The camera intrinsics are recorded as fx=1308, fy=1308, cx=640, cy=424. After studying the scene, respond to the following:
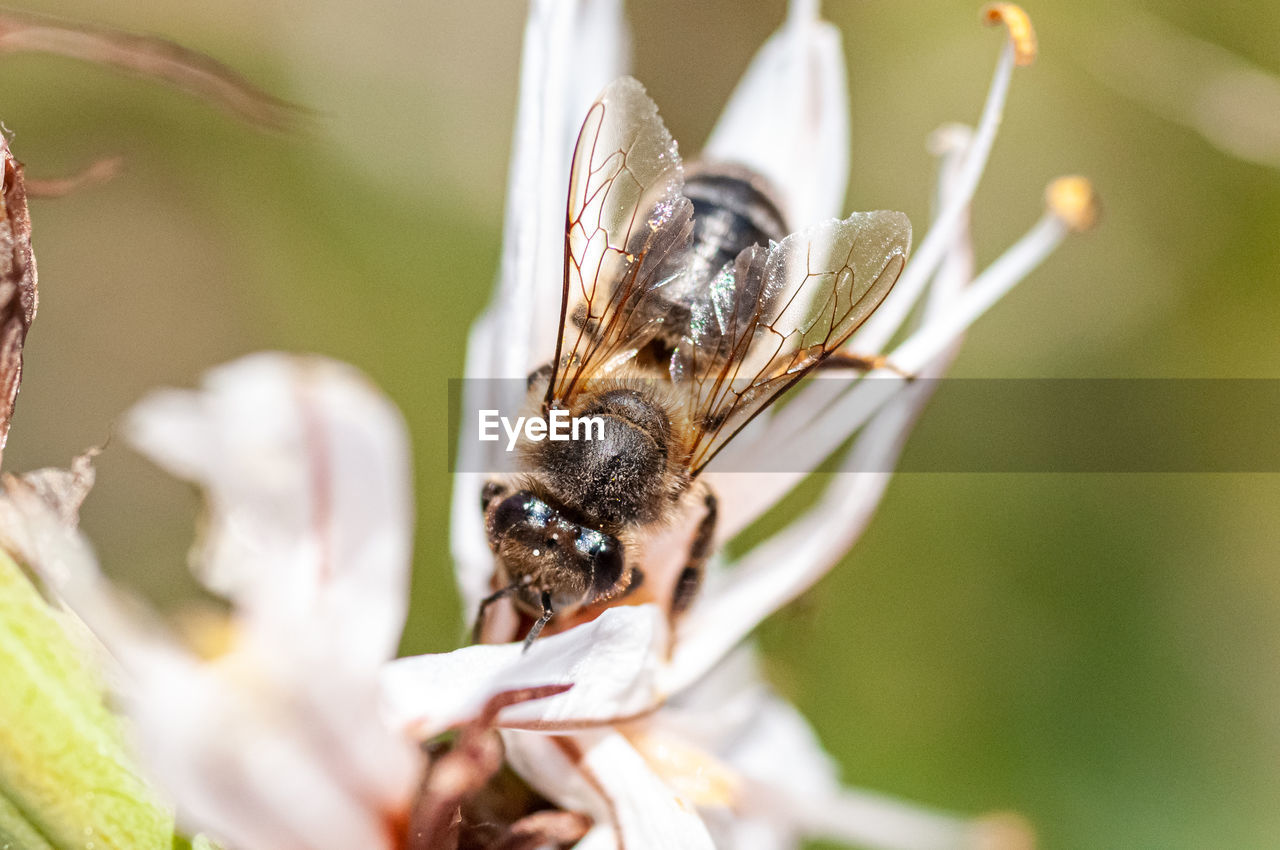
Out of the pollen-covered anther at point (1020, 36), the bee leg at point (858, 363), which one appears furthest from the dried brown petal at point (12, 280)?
the pollen-covered anther at point (1020, 36)

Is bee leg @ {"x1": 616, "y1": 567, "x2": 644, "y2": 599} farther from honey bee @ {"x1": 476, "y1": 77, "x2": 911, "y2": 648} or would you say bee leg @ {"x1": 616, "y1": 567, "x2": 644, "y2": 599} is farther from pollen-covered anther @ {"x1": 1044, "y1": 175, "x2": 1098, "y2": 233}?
pollen-covered anther @ {"x1": 1044, "y1": 175, "x2": 1098, "y2": 233}

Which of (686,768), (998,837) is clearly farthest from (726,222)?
(998,837)

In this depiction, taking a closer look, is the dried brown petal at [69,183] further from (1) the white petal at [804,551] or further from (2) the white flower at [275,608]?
(1) the white petal at [804,551]

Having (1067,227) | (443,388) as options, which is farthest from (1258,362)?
(443,388)

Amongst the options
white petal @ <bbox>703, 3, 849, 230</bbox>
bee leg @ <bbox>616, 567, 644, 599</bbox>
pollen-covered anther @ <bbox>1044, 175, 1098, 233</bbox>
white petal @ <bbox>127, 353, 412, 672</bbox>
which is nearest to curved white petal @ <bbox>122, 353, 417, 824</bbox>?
white petal @ <bbox>127, 353, 412, 672</bbox>

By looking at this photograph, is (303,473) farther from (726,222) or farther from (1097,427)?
(1097,427)

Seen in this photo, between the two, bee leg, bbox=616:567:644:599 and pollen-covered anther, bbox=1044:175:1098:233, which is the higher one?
pollen-covered anther, bbox=1044:175:1098:233
